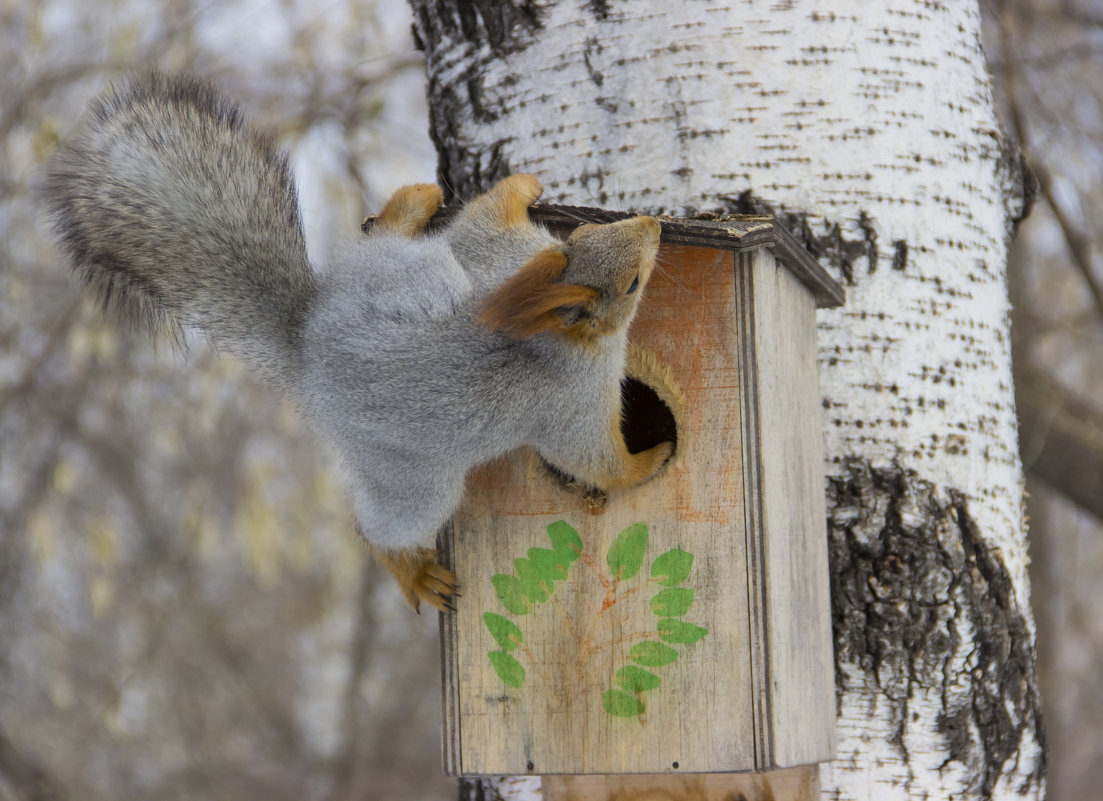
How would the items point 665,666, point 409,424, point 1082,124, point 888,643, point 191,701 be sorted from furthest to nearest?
point 191,701 → point 1082,124 → point 888,643 → point 665,666 → point 409,424

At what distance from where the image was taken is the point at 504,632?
5.68 ft

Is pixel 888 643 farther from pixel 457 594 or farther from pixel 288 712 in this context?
pixel 288 712

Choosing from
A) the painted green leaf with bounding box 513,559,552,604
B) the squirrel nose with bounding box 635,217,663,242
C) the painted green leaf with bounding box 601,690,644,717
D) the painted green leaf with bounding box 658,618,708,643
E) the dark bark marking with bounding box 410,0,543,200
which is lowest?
the painted green leaf with bounding box 601,690,644,717

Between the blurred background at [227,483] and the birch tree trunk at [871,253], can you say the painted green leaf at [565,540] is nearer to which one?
the birch tree trunk at [871,253]

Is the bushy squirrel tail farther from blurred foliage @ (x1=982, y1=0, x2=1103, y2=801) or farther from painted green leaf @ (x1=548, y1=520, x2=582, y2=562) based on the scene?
blurred foliage @ (x1=982, y1=0, x2=1103, y2=801)

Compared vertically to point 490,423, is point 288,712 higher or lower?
lower

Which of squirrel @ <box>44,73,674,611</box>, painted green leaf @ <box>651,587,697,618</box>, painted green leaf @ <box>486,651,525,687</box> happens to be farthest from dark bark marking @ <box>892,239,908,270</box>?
painted green leaf @ <box>486,651,525,687</box>

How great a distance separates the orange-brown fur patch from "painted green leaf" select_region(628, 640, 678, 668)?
0.68 m

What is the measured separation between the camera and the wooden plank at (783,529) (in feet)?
5.40

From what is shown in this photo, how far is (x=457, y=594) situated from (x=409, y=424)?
1.06 ft

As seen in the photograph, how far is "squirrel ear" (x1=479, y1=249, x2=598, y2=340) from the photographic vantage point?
146 centimetres

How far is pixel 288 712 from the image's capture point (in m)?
5.27

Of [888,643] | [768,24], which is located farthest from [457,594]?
[768,24]

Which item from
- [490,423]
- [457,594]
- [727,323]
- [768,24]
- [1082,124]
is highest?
[1082,124]
